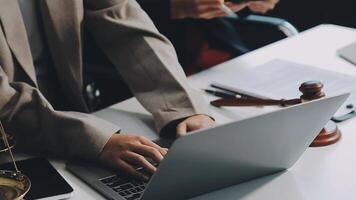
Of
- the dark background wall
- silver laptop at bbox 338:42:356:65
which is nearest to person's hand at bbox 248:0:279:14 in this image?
silver laptop at bbox 338:42:356:65

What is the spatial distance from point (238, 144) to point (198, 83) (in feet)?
2.05

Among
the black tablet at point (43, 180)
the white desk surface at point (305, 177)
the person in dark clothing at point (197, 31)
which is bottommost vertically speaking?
the person in dark clothing at point (197, 31)

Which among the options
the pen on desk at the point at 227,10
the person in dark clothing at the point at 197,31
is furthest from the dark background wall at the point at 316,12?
the pen on desk at the point at 227,10

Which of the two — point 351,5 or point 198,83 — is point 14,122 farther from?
point 351,5

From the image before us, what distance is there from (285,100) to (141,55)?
358 millimetres

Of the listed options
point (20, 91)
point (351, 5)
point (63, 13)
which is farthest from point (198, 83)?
point (351, 5)

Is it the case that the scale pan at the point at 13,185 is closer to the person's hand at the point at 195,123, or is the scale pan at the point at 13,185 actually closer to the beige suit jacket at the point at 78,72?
the beige suit jacket at the point at 78,72

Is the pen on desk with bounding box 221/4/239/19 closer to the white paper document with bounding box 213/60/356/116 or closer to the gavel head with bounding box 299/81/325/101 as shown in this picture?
the white paper document with bounding box 213/60/356/116

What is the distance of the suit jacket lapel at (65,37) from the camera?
1500 mm

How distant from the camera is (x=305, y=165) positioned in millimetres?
1210

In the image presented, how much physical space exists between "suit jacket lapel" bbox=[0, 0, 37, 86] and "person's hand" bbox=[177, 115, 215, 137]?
0.32 m

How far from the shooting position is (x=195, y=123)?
4.50 ft

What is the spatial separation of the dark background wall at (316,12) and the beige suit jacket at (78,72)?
59.8 inches

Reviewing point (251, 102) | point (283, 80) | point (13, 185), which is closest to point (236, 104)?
point (251, 102)
